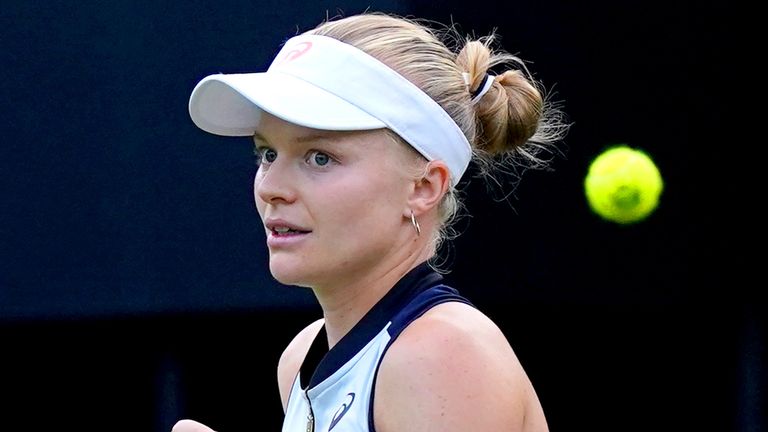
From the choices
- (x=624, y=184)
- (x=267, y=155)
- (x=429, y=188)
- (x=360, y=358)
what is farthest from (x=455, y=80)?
(x=624, y=184)

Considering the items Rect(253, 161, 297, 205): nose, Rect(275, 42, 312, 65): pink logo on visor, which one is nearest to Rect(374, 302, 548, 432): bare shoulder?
Rect(253, 161, 297, 205): nose

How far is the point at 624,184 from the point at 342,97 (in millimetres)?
1373

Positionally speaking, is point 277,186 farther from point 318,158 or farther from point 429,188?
point 429,188

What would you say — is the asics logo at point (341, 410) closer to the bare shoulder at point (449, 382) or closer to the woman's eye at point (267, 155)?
the bare shoulder at point (449, 382)

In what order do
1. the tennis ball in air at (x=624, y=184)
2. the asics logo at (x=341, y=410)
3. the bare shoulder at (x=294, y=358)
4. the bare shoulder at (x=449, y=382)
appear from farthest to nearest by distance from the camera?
the tennis ball in air at (x=624, y=184), the bare shoulder at (x=294, y=358), the asics logo at (x=341, y=410), the bare shoulder at (x=449, y=382)

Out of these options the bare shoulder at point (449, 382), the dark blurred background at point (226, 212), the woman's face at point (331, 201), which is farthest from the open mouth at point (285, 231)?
the dark blurred background at point (226, 212)

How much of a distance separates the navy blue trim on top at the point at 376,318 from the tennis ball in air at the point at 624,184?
1.26m

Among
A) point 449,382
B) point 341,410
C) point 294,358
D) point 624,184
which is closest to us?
point 449,382

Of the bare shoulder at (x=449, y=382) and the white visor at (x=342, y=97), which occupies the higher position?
the white visor at (x=342, y=97)

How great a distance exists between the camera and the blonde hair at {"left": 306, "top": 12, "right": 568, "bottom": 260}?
6.21 feet

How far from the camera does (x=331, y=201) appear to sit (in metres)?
1.77

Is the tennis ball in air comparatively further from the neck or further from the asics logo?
the asics logo

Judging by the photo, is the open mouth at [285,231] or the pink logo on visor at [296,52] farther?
the pink logo on visor at [296,52]

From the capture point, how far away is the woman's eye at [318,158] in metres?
1.80
